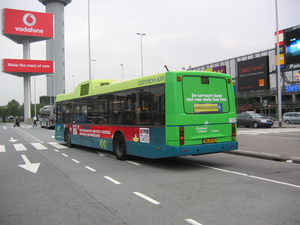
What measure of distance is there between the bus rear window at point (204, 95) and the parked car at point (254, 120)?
2061cm

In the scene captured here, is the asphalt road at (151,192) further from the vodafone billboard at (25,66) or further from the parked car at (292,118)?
the vodafone billboard at (25,66)

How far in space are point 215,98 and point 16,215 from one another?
6.22 m

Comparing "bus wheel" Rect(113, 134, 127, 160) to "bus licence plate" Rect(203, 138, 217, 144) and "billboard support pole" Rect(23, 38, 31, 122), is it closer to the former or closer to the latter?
"bus licence plate" Rect(203, 138, 217, 144)

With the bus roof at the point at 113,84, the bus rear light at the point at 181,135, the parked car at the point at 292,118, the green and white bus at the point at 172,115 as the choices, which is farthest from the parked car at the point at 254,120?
the bus rear light at the point at 181,135

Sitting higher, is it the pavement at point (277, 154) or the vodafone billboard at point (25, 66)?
the vodafone billboard at point (25, 66)

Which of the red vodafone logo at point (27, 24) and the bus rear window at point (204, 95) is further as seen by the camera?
the red vodafone logo at point (27, 24)

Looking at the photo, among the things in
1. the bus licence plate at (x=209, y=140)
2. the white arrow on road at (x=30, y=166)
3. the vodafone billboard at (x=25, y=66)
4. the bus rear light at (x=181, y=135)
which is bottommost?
the white arrow on road at (x=30, y=166)

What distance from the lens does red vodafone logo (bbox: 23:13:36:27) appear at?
64500 mm

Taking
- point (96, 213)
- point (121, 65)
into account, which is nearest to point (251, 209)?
point (96, 213)

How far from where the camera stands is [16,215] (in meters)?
5.08

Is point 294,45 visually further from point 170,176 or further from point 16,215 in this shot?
point 16,215

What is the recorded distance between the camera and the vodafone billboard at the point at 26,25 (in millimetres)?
62625

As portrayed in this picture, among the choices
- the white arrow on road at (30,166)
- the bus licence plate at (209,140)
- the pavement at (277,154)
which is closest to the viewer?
the bus licence plate at (209,140)

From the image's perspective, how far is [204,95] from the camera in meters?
8.90
